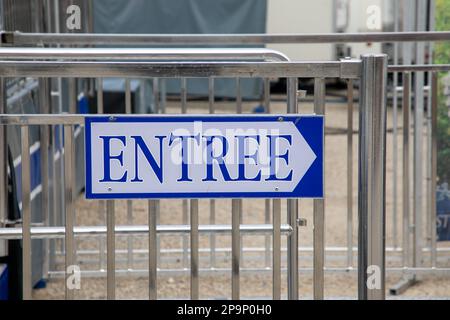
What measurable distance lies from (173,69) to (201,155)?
0.31 meters

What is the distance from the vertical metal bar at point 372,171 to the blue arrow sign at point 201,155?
0.53 ft

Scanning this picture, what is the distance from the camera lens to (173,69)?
3.72 m

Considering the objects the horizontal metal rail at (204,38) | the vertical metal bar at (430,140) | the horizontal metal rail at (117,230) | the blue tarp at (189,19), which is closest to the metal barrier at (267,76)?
the horizontal metal rail at (117,230)

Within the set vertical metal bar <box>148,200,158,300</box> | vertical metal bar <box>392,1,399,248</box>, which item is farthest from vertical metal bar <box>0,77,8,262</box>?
vertical metal bar <box>392,1,399,248</box>

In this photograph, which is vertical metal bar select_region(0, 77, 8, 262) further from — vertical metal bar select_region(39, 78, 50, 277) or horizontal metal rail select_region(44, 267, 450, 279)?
horizontal metal rail select_region(44, 267, 450, 279)

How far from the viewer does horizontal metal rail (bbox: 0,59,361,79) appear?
3701 mm

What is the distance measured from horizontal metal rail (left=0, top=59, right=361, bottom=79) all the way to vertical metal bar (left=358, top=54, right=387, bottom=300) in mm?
82

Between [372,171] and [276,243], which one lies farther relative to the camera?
[276,243]

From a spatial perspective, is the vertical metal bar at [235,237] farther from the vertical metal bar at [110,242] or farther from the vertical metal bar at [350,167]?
the vertical metal bar at [350,167]

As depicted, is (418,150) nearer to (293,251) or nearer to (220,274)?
(220,274)

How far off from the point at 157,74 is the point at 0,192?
1439 mm

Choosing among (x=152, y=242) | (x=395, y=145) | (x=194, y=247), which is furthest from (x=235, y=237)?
(x=395, y=145)
